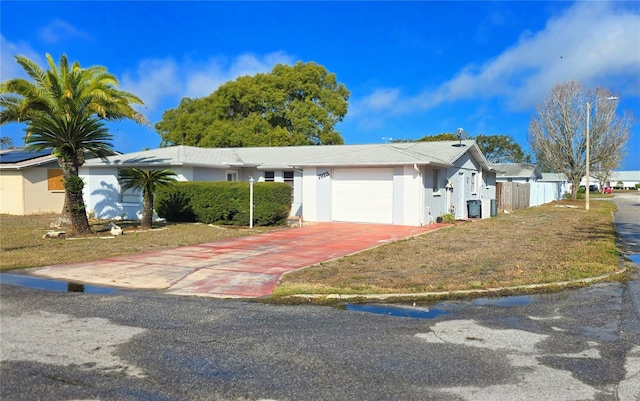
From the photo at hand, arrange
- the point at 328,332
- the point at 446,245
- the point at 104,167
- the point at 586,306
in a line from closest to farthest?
the point at 328,332 → the point at 586,306 → the point at 446,245 → the point at 104,167

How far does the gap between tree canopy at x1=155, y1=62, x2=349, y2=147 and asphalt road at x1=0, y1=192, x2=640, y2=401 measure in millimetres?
35406

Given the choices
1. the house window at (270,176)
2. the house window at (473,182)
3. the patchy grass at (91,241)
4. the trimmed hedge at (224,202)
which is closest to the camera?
the patchy grass at (91,241)

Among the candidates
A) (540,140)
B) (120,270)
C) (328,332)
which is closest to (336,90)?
(540,140)

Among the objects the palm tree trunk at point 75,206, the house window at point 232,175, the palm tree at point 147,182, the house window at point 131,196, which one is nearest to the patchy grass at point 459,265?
the palm tree at point 147,182

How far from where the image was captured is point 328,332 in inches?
245

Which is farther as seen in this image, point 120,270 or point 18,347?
point 120,270

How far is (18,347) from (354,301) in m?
4.59

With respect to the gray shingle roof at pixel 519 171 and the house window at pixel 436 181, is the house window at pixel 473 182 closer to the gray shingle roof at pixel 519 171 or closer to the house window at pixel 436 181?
the house window at pixel 436 181

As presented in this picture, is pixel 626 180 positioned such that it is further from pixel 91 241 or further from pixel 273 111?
pixel 91 241

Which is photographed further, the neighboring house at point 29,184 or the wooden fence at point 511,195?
the wooden fence at point 511,195

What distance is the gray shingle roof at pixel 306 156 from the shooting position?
21469 millimetres

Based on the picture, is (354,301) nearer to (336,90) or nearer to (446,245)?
(446,245)

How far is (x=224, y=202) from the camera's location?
20469mm

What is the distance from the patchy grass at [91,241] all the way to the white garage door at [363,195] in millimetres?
4296
